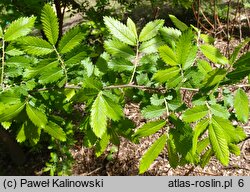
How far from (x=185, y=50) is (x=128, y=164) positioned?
2.25 metres

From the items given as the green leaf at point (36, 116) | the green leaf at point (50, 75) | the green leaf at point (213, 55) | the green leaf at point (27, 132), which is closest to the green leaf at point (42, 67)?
the green leaf at point (50, 75)

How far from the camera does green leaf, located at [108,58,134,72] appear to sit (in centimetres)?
126

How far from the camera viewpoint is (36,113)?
118 centimetres

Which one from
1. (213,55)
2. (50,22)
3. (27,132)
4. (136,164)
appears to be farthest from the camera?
(136,164)

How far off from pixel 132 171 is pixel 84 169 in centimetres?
50

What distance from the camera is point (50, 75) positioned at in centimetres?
117

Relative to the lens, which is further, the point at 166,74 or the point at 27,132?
the point at 27,132

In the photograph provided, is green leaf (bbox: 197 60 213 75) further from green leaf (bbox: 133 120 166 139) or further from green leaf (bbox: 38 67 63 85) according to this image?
green leaf (bbox: 38 67 63 85)

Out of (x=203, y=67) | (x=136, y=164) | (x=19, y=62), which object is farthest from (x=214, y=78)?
(x=136, y=164)

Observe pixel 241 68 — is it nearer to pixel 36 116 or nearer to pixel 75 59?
pixel 75 59

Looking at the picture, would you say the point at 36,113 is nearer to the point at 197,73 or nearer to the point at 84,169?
the point at 197,73

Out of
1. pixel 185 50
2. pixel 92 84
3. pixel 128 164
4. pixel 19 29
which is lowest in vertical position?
pixel 128 164

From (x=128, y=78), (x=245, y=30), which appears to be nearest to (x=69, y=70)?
(x=128, y=78)

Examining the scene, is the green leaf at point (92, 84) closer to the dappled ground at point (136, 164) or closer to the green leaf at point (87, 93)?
the green leaf at point (87, 93)
